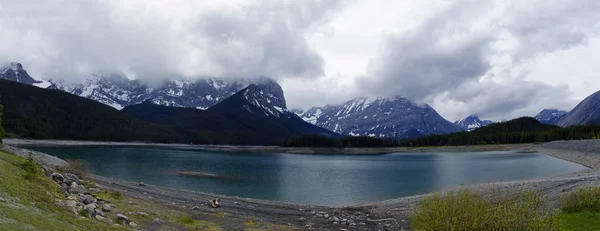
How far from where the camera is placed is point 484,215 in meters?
15.4

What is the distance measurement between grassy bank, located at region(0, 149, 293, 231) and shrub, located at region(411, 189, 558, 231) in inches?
616

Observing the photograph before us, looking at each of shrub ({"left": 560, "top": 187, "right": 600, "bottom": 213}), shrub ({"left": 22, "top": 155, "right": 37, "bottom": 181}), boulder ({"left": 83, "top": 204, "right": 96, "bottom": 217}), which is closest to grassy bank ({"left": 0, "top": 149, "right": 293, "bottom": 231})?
shrub ({"left": 22, "top": 155, "right": 37, "bottom": 181})

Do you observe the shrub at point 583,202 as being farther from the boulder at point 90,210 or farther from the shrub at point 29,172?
the shrub at point 29,172

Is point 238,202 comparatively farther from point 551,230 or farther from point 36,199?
point 551,230

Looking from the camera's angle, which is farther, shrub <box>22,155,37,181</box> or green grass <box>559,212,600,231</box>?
shrub <box>22,155,37,181</box>

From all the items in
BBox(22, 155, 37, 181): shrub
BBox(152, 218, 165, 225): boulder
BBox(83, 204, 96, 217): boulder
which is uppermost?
BBox(22, 155, 37, 181): shrub

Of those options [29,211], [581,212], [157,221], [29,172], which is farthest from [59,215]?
[581,212]

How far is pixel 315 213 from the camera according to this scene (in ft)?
127

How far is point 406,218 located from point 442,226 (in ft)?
60.1

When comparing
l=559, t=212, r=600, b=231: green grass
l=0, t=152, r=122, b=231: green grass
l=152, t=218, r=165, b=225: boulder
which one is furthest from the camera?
→ l=152, t=218, r=165, b=225: boulder

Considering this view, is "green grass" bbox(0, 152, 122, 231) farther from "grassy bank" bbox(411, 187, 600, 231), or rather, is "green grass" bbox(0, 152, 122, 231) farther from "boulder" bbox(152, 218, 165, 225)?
"grassy bank" bbox(411, 187, 600, 231)

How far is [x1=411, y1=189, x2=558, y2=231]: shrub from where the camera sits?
46.6ft

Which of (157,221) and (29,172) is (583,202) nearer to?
(157,221)

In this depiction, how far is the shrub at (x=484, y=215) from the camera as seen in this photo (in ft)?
46.6
